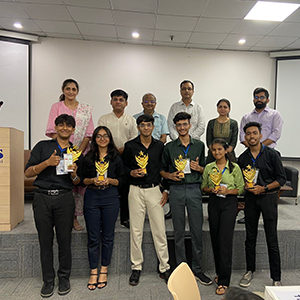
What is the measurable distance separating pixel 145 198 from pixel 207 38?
167 inches

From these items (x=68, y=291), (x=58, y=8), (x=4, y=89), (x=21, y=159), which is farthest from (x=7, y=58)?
(x=68, y=291)

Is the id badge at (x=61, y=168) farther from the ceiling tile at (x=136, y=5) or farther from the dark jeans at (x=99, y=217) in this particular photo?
the ceiling tile at (x=136, y=5)

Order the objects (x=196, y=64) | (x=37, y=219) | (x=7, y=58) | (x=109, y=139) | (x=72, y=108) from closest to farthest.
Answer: (x=37, y=219), (x=109, y=139), (x=72, y=108), (x=7, y=58), (x=196, y=64)

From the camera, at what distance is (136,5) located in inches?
160

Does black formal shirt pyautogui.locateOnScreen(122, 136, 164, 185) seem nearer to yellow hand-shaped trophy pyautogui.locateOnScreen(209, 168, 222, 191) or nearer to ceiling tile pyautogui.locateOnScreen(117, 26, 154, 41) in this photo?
yellow hand-shaped trophy pyautogui.locateOnScreen(209, 168, 222, 191)

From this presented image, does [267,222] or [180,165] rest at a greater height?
[180,165]

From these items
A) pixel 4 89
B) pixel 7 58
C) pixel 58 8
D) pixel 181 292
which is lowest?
pixel 181 292

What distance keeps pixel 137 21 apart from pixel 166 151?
10.4 ft

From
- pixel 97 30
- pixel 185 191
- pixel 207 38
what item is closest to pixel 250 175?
pixel 185 191

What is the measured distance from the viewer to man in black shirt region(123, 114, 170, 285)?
2.58 meters

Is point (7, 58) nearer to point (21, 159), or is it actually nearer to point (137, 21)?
point (137, 21)

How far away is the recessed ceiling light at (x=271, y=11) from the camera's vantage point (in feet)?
13.3

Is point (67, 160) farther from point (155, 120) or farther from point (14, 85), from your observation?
point (14, 85)

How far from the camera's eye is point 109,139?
2545 millimetres
